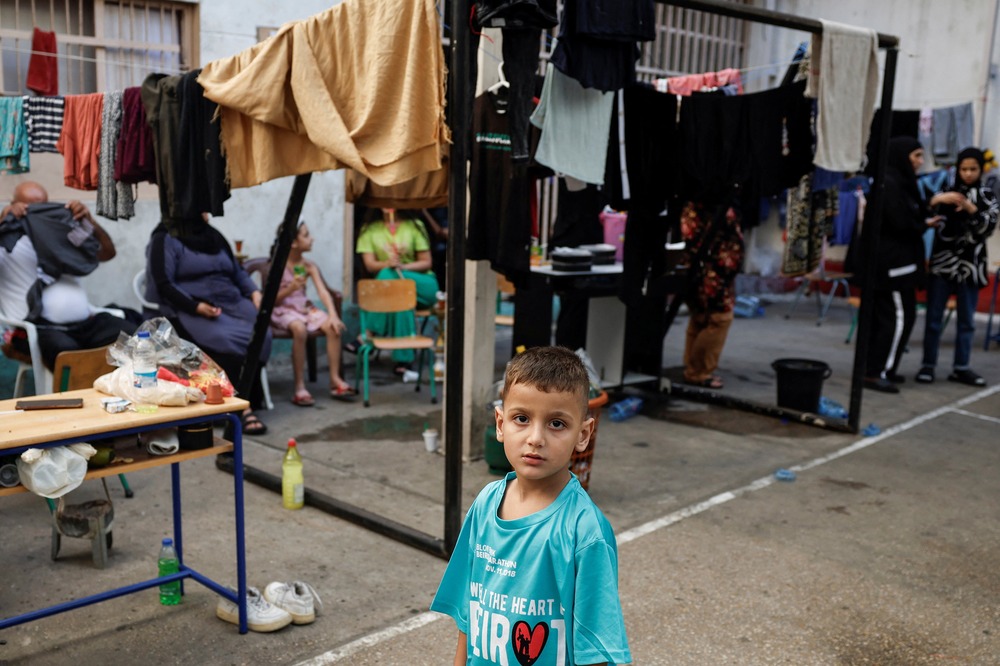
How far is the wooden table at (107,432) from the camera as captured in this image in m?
3.11

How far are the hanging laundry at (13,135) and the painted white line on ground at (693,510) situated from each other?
156 inches

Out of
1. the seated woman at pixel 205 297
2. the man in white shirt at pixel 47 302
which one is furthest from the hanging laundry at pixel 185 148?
the seated woman at pixel 205 297

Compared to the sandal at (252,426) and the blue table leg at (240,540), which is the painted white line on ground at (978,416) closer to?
the sandal at (252,426)

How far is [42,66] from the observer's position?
7039 millimetres

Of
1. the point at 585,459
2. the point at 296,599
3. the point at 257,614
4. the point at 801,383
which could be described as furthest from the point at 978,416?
the point at 257,614

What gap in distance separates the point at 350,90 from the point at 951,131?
1077 cm

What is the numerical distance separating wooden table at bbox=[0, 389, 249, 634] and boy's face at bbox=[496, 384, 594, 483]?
1751mm

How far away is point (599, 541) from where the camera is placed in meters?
2.04

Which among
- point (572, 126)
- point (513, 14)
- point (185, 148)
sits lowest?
point (185, 148)

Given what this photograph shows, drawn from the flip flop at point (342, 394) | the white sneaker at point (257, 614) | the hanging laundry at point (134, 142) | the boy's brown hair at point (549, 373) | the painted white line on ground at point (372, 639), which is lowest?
the painted white line on ground at point (372, 639)

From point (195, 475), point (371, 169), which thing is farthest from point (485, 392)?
point (371, 169)

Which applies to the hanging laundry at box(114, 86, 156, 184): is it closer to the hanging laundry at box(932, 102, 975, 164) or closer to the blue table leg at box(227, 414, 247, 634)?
the blue table leg at box(227, 414, 247, 634)

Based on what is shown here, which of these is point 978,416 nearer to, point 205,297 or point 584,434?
point 205,297

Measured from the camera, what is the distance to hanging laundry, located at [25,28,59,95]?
276 inches
